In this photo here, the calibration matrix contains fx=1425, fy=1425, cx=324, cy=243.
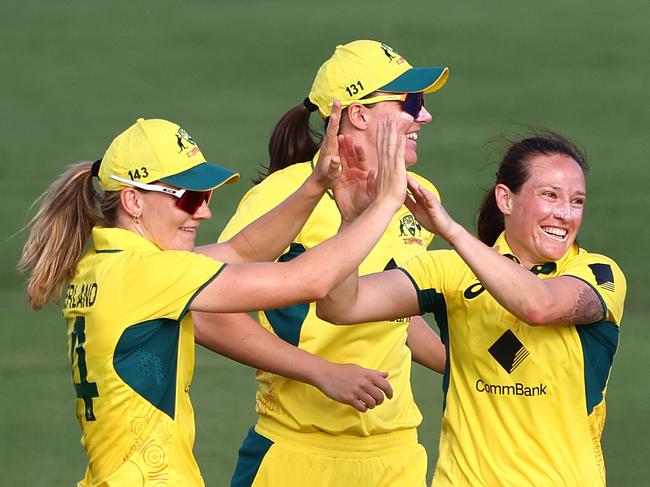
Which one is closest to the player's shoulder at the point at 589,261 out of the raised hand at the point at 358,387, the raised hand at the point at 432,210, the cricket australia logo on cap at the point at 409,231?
the raised hand at the point at 432,210

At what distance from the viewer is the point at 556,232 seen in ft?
14.3

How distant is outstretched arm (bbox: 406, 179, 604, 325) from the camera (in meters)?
4.09

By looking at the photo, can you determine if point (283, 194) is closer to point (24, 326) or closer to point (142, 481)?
point (142, 481)

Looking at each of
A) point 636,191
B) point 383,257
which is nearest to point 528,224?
point 383,257

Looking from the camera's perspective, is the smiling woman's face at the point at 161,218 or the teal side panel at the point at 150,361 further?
the smiling woman's face at the point at 161,218

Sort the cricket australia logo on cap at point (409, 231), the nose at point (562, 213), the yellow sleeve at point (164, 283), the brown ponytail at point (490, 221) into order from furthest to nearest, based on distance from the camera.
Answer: the cricket australia logo on cap at point (409, 231)
the brown ponytail at point (490, 221)
the nose at point (562, 213)
the yellow sleeve at point (164, 283)

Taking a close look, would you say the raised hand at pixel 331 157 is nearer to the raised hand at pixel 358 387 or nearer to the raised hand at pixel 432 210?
the raised hand at pixel 432 210

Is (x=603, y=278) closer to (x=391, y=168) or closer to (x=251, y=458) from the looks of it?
(x=391, y=168)

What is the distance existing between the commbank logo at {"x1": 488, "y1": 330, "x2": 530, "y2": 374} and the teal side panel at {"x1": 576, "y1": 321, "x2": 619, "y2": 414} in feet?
0.62

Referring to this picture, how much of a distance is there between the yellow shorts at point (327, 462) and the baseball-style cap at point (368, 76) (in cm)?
119

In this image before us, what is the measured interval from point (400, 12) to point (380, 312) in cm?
996

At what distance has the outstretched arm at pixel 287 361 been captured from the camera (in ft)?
15.4

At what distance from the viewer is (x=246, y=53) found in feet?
45.8

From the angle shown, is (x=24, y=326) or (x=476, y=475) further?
(x=24, y=326)
